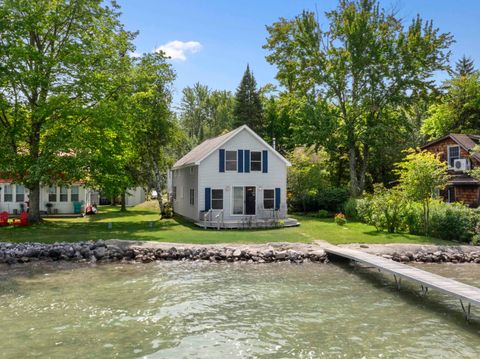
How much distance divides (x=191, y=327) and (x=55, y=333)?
2.87m

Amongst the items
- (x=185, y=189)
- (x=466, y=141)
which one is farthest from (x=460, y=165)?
(x=185, y=189)

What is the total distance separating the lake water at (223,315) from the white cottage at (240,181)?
1079 cm

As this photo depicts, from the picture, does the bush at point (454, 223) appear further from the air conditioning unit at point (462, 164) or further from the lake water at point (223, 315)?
the air conditioning unit at point (462, 164)

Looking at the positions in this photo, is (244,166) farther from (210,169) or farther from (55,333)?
(55,333)

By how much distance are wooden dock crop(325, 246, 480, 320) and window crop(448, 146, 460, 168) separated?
63.4ft

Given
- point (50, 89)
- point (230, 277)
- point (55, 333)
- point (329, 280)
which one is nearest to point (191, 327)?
point (55, 333)

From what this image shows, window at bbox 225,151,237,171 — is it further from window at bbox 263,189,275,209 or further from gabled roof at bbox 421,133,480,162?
gabled roof at bbox 421,133,480,162

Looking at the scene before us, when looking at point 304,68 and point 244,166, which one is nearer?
point 244,166

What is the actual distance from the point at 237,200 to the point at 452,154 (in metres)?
18.0

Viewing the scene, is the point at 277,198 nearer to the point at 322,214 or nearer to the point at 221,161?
the point at 221,161

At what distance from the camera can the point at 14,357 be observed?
24.5ft

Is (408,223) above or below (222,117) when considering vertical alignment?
below

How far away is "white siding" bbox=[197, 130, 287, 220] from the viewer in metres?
25.8

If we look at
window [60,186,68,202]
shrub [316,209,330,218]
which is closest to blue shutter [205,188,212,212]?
shrub [316,209,330,218]
